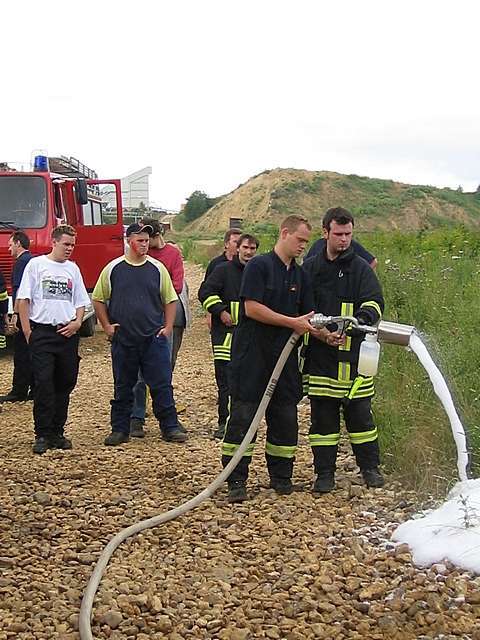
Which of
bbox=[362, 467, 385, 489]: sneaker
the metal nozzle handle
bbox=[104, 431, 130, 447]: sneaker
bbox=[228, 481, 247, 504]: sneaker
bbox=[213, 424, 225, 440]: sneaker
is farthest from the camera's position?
bbox=[213, 424, 225, 440]: sneaker

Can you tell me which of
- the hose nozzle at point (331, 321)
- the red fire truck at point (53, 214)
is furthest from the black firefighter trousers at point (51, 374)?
the red fire truck at point (53, 214)

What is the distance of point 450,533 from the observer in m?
4.38

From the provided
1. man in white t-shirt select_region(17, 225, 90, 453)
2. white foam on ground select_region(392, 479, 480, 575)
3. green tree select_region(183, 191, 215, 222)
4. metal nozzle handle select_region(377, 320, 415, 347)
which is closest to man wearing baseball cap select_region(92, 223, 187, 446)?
man in white t-shirt select_region(17, 225, 90, 453)

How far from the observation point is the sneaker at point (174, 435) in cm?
720

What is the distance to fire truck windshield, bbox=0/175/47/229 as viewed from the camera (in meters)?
12.4

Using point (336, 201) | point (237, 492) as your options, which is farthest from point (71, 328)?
point (336, 201)

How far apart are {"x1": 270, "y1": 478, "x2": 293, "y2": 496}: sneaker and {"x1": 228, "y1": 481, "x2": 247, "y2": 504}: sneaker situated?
21cm

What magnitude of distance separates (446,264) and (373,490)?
8.16 m

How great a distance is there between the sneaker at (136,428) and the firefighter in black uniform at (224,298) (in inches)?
30.5

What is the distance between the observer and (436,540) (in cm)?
439

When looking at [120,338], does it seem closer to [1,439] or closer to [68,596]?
[1,439]

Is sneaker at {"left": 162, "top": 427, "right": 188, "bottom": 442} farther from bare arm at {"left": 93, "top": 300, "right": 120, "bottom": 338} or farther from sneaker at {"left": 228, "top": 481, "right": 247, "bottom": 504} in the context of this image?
sneaker at {"left": 228, "top": 481, "right": 247, "bottom": 504}

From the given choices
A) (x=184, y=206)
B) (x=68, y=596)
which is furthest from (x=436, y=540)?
(x=184, y=206)

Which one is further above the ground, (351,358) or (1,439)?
(351,358)
